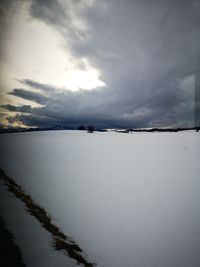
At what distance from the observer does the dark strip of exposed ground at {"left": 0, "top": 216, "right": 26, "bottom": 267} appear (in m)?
4.30

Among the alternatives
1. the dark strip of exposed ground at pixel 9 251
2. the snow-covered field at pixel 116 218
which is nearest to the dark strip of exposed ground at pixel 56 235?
the snow-covered field at pixel 116 218

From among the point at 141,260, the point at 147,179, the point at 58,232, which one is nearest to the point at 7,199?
the point at 58,232

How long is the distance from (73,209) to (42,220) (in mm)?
1567

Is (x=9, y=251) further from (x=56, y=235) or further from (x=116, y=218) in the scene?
(x=116, y=218)

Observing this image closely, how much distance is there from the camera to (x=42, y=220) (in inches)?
272

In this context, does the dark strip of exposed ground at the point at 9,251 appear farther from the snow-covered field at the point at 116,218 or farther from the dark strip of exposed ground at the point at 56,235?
the dark strip of exposed ground at the point at 56,235

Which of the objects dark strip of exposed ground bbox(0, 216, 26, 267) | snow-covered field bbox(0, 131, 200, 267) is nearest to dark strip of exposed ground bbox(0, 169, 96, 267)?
snow-covered field bbox(0, 131, 200, 267)

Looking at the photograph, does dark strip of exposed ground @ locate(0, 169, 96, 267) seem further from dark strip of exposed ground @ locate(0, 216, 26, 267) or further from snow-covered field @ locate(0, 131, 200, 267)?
dark strip of exposed ground @ locate(0, 216, 26, 267)

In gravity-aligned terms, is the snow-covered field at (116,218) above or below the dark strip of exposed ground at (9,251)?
below

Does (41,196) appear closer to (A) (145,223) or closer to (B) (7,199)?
(B) (7,199)

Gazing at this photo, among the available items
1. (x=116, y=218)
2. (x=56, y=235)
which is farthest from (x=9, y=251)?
(x=116, y=218)

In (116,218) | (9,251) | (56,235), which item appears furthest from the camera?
(116,218)

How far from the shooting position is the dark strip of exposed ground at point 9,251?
4301mm

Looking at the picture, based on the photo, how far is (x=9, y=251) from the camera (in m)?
4.69
